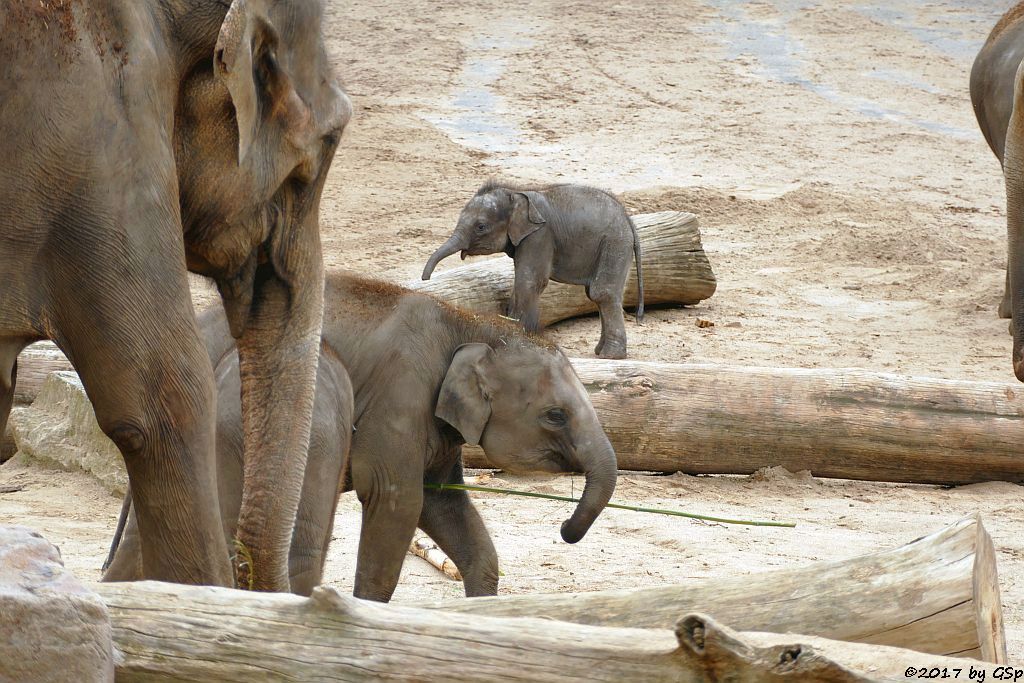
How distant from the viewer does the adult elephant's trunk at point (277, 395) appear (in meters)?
2.73

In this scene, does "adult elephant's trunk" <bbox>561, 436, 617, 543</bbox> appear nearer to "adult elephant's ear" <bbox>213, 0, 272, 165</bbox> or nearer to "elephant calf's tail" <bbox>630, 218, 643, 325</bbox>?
"adult elephant's ear" <bbox>213, 0, 272, 165</bbox>

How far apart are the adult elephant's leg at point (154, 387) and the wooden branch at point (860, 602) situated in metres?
0.46

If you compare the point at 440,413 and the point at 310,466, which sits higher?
the point at 310,466

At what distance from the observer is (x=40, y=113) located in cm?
213

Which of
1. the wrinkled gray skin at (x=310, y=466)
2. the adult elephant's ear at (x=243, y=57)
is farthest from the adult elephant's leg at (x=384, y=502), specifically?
the adult elephant's ear at (x=243, y=57)

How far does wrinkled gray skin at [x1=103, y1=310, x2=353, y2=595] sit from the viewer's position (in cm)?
336

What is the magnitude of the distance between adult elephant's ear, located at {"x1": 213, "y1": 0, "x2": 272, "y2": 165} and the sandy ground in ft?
6.42

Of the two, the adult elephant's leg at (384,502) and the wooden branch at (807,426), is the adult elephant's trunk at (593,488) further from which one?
the wooden branch at (807,426)

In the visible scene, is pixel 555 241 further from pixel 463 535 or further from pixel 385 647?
pixel 385 647

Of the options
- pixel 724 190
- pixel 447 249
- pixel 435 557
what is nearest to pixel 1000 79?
pixel 447 249

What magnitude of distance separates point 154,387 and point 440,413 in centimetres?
156

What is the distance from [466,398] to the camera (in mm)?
3791

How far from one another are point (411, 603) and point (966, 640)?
97 cm

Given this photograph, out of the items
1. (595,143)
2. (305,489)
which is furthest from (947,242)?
(305,489)
